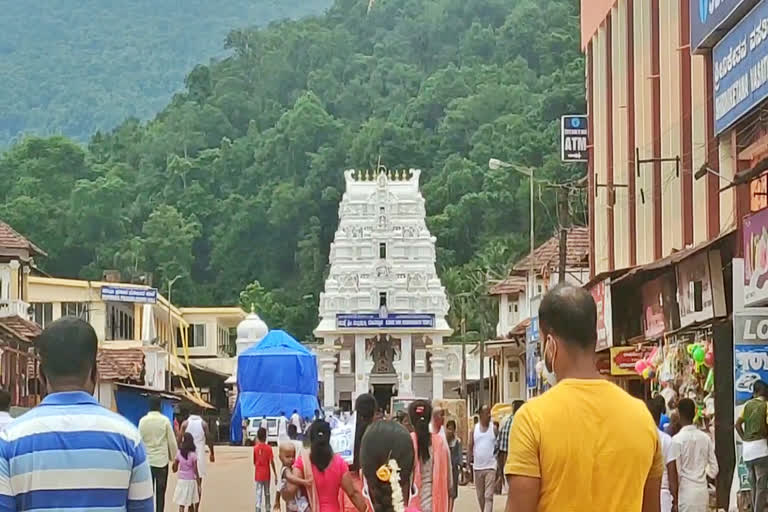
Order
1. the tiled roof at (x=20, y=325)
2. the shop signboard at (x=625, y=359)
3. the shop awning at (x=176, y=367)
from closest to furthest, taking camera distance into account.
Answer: the shop signboard at (x=625, y=359) → the tiled roof at (x=20, y=325) → the shop awning at (x=176, y=367)

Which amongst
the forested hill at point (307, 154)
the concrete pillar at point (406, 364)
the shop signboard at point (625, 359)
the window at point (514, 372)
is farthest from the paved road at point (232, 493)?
the forested hill at point (307, 154)

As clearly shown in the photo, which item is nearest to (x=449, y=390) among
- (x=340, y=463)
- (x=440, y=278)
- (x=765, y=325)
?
(x=440, y=278)

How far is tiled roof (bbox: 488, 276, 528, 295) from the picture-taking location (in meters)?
65.3

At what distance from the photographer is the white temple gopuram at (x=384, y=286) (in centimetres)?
9662

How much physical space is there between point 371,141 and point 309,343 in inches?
880

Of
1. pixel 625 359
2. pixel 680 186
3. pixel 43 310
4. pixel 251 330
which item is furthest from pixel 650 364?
pixel 251 330

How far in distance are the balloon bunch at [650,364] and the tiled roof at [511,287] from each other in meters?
36.7

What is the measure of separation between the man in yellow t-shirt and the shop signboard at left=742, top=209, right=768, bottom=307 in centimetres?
1245

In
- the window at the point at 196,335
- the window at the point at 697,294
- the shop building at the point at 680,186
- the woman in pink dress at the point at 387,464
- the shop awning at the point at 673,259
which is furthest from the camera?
the window at the point at 196,335

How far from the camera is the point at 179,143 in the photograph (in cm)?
13700

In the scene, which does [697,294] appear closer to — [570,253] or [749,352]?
[749,352]

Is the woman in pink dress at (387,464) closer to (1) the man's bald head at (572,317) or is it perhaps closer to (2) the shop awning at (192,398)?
(1) the man's bald head at (572,317)

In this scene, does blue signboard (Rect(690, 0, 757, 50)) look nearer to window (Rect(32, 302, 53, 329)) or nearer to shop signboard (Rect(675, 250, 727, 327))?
shop signboard (Rect(675, 250, 727, 327))

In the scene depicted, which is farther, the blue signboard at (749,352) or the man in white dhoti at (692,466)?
the blue signboard at (749,352)
